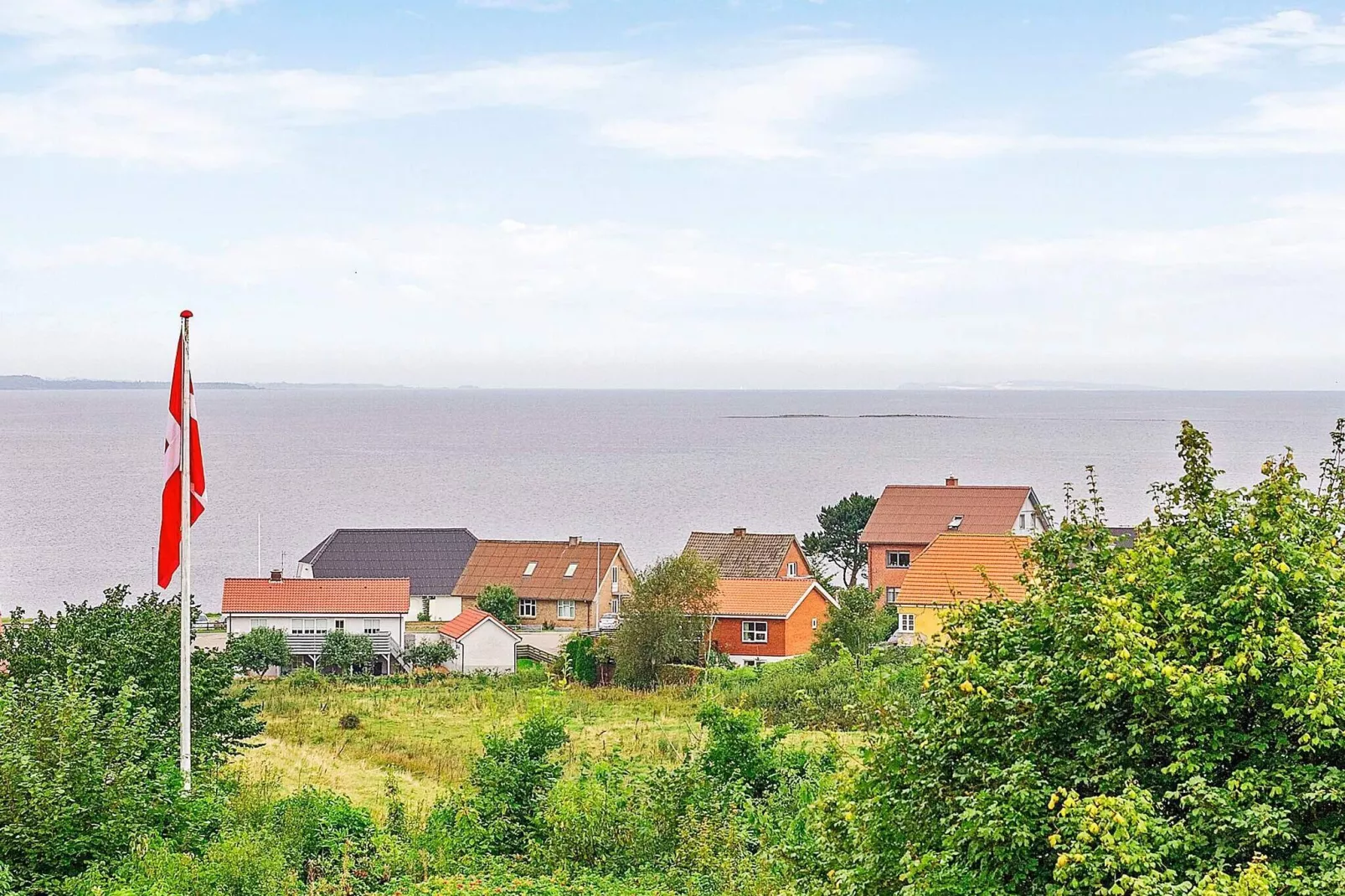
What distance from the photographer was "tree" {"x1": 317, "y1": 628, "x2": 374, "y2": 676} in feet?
163

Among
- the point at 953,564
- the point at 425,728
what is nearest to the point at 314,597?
the point at 425,728

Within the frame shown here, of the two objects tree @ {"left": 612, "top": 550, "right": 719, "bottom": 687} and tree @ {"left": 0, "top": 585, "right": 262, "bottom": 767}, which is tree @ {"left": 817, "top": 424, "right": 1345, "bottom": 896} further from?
tree @ {"left": 612, "top": 550, "right": 719, "bottom": 687}

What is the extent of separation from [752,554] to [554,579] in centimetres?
887

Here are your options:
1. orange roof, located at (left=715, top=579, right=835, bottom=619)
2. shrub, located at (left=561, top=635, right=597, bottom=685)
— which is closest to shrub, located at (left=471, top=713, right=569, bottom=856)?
shrub, located at (left=561, top=635, right=597, bottom=685)

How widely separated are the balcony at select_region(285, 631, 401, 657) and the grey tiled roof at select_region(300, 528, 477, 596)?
1417cm

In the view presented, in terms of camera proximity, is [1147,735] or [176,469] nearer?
[1147,735]

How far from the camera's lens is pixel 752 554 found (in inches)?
2397

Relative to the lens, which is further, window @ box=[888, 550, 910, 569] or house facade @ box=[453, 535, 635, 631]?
window @ box=[888, 550, 910, 569]

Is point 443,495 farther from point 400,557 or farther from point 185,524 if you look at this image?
point 185,524

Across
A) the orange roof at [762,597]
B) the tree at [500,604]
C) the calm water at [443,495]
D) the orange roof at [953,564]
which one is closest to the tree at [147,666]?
the orange roof at [953,564]

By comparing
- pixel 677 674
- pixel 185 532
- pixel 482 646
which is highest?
pixel 185 532

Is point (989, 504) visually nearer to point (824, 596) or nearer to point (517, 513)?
point (824, 596)

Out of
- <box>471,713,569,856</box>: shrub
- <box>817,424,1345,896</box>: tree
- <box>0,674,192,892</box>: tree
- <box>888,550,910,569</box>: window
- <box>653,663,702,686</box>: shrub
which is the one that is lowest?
<box>653,663,702,686</box>: shrub

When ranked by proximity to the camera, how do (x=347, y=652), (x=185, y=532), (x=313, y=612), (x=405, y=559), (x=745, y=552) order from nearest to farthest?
1. (x=185, y=532)
2. (x=347, y=652)
3. (x=313, y=612)
4. (x=745, y=552)
5. (x=405, y=559)
